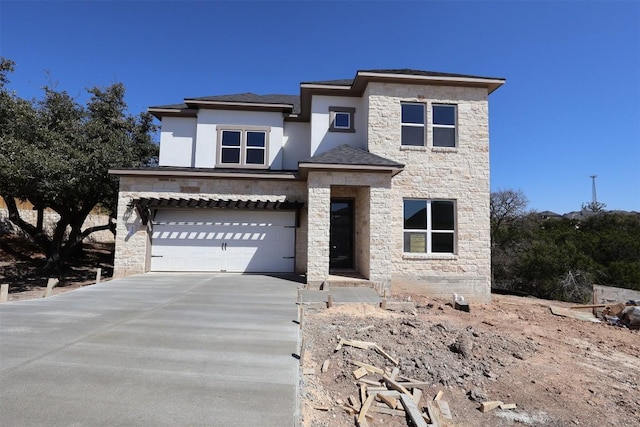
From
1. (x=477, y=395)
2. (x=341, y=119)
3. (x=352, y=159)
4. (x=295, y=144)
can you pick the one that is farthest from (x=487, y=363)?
(x=295, y=144)

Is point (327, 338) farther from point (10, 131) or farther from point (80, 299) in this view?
point (10, 131)

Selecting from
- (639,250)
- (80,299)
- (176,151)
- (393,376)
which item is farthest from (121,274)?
(639,250)

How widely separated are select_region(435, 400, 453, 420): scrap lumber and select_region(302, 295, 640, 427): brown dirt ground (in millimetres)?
97

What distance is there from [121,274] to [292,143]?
831 cm

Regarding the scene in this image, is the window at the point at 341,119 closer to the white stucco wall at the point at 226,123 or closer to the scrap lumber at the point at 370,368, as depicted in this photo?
the white stucco wall at the point at 226,123

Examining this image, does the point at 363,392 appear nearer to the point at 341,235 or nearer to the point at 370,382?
the point at 370,382

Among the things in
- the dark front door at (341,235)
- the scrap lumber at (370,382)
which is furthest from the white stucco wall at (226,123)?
the scrap lumber at (370,382)

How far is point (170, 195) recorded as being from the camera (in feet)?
39.2

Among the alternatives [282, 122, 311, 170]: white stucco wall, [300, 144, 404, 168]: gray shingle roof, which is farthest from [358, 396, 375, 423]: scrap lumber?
[282, 122, 311, 170]: white stucco wall

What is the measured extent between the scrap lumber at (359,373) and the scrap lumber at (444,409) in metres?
1.06

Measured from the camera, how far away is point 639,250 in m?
17.0

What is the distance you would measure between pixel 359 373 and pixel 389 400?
0.69m

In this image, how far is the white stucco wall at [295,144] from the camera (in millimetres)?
13914

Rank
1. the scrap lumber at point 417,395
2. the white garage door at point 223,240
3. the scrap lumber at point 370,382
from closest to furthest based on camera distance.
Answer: the scrap lumber at point 417,395
the scrap lumber at point 370,382
the white garage door at point 223,240
